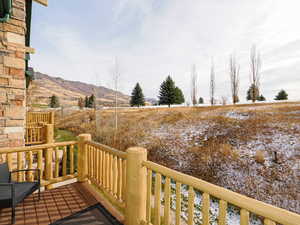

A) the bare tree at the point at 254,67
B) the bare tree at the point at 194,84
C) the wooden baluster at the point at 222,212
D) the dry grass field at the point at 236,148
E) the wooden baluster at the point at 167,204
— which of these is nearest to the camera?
the wooden baluster at the point at 222,212

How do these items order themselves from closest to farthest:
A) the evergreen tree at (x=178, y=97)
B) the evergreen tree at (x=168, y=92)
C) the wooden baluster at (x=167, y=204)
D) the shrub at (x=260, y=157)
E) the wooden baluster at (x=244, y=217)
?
the wooden baluster at (x=244, y=217) → the wooden baluster at (x=167, y=204) → the shrub at (x=260, y=157) → the evergreen tree at (x=168, y=92) → the evergreen tree at (x=178, y=97)

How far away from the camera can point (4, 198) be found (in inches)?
94.3

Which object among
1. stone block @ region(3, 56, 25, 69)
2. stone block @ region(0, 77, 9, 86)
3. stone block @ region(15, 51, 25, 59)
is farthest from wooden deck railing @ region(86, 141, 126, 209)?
stone block @ region(15, 51, 25, 59)

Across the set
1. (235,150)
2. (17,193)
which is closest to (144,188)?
Result: (17,193)

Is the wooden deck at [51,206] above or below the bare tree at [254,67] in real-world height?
below

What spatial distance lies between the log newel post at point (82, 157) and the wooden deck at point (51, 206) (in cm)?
27

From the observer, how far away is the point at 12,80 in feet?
11.9

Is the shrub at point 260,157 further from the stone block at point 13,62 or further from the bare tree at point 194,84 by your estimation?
the bare tree at point 194,84

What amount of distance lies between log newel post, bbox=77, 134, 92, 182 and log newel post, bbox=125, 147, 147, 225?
6.11 ft

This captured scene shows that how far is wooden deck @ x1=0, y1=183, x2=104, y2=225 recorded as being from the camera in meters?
2.57

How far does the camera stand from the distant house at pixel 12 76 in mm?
3500

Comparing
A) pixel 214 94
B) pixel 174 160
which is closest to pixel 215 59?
pixel 214 94

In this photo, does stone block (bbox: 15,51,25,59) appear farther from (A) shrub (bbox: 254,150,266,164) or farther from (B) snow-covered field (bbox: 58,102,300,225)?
(A) shrub (bbox: 254,150,266,164)

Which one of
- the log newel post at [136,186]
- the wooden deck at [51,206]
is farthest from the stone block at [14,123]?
the log newel post at [136,186]
